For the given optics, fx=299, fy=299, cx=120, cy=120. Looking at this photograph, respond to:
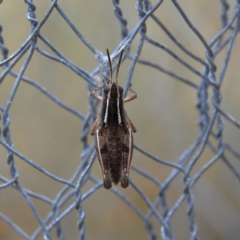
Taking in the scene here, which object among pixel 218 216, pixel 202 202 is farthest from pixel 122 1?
pixel 218 216

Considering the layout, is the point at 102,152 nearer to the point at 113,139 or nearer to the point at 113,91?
the point at 113,139

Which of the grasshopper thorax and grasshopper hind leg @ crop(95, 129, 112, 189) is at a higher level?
the grasshopper thorax

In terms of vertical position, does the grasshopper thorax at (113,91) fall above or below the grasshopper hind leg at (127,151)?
above

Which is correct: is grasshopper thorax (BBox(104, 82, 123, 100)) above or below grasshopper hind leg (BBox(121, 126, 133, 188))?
above

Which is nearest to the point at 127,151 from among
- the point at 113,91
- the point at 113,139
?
the point at 113,139

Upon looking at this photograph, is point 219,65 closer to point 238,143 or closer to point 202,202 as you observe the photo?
point 238,143

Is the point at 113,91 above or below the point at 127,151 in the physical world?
above

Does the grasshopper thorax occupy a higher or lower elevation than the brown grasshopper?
higher

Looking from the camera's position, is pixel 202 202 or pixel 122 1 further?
pixel 202 202
